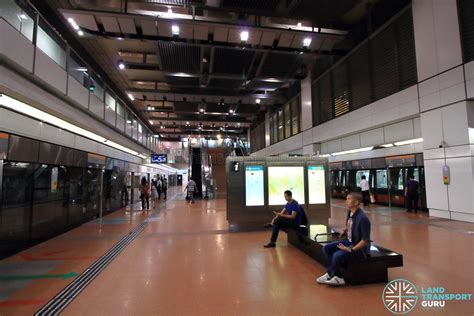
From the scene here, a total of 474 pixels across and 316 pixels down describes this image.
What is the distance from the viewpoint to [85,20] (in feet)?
26.7

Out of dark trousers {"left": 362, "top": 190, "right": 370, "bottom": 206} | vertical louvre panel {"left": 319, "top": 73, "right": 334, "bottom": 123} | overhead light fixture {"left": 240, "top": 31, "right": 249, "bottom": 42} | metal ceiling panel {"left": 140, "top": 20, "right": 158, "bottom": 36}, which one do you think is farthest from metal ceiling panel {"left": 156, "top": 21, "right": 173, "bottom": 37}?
dark trousers {"left": 362, "top": 190, "right": 370, "bottom": 206}

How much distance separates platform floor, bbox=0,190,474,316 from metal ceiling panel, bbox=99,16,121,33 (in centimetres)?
653

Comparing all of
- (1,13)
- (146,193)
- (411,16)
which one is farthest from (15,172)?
(411,16)

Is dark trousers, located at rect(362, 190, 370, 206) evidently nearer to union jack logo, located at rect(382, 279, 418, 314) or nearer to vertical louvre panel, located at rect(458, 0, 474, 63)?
vertical louvre panel, located at rect(458, 0, 474, 63)

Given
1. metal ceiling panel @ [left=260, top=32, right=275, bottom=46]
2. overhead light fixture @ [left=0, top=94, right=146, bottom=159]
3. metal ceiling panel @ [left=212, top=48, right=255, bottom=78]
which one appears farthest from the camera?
metal ceiling panel @ [left=212, top=48, right=255, bottom=78]

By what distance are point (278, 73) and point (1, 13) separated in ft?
34.7

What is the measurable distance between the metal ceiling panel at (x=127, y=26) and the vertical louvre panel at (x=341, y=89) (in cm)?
939

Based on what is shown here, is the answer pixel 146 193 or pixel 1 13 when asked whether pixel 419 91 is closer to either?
pixel 1 13

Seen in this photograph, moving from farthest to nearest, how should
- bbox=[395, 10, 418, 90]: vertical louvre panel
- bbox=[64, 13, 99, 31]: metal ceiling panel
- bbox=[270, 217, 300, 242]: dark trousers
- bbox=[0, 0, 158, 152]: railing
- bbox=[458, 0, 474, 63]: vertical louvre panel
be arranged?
bbox=[395, 10, 418, 90]: vertical louvre panel → bbox=[64, 13, 99, 31]: metal ceiling panel → bbox=[458, 0, 474, 63]: vertical louvre panel → bbox=[270, 217, 300, 242]: dark trousers → bbox=[0, 0, 158, 152]: railing

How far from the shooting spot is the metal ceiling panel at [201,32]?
906 centimetres

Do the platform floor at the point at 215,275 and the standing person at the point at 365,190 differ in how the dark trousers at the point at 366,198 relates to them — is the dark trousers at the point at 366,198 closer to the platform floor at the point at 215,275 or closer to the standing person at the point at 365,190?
the standing person at the point at 365,190

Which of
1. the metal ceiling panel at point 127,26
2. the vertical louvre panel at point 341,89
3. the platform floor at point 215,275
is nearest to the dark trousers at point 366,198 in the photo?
the vertical louvre panel at point 341,89

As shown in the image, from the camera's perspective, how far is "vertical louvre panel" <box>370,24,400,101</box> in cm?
980

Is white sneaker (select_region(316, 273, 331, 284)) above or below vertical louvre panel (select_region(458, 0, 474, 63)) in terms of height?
below
